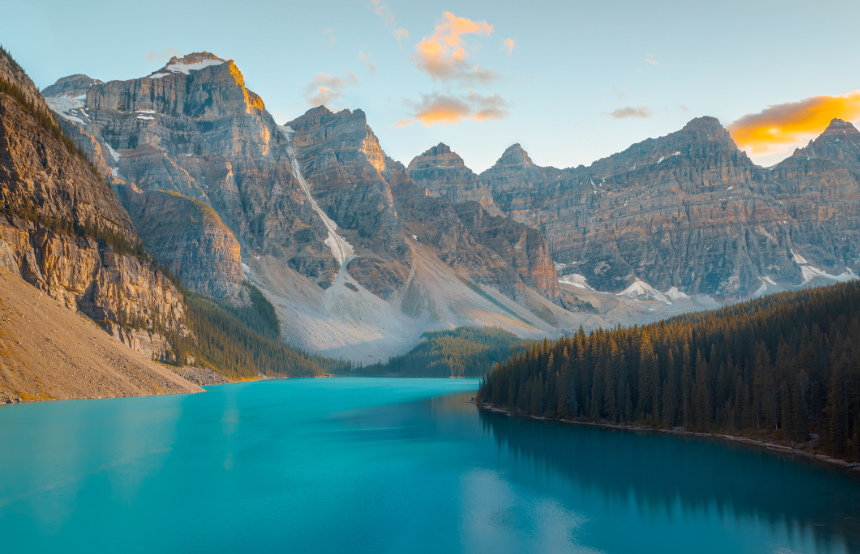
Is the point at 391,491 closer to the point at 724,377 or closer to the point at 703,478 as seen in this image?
the point at 703,478

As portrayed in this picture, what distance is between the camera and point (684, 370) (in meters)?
60.4

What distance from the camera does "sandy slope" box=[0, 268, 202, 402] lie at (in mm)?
58906

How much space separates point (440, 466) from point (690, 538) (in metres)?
20.0

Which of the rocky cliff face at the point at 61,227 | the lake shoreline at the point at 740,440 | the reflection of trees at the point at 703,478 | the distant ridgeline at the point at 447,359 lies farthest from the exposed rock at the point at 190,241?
the reflection of trees at the point at 703,478

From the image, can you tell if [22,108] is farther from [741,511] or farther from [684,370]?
[741,511]

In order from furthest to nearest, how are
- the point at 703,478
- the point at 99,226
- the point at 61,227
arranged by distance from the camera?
the point at 99,226, the point at 61,227, the point at 703,478

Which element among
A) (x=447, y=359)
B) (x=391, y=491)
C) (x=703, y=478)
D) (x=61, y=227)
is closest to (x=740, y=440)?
(x=703, y=478)

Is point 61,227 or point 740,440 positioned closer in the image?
point 740,440

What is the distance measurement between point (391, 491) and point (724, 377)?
123ft

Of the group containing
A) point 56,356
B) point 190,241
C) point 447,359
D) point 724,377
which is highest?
point 190,241

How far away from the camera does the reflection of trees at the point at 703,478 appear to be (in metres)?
31.8

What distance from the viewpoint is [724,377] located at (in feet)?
190

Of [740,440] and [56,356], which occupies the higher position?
[56,356]

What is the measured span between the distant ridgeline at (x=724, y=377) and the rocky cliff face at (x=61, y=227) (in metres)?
61.3
